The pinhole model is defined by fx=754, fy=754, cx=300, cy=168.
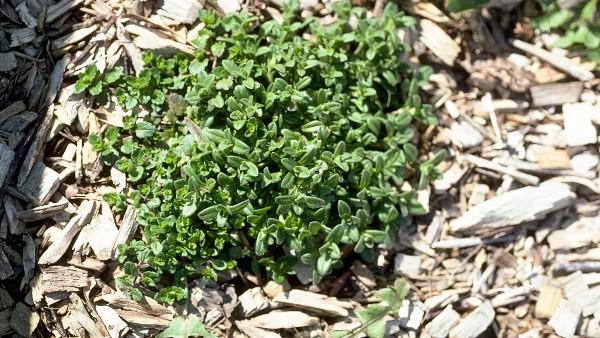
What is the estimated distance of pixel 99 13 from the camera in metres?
4.23

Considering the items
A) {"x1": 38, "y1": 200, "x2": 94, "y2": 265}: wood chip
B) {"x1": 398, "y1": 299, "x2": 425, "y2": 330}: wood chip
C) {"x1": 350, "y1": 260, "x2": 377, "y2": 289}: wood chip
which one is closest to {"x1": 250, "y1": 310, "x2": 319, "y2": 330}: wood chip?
{"x1": 350, "y1": 260, "x2": 377, "y2": 289}: wood chip

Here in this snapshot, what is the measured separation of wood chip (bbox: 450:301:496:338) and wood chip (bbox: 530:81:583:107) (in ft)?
4.26

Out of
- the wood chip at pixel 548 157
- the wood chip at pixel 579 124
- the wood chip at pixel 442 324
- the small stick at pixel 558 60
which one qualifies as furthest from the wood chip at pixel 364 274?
the small stick at pixel 558 60

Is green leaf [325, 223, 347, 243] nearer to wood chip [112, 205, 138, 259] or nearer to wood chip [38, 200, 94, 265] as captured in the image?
wood chip [112, 205, 138, 259]

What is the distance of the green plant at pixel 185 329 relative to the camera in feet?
12.4

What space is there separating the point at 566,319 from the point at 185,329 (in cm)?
209

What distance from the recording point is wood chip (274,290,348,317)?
4012 millimetres

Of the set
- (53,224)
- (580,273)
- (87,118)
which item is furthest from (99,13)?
(580,273)

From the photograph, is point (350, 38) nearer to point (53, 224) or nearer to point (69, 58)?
point (69, 58)

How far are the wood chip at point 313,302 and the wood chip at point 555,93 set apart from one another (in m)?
1.77

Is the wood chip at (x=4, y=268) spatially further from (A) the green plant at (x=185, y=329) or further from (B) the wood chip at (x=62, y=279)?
(A) the green plant at (x=185, y=329)

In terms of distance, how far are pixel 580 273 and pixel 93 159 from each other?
9.15ft

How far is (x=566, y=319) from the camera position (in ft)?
13.8

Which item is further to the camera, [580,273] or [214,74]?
[580,273]
